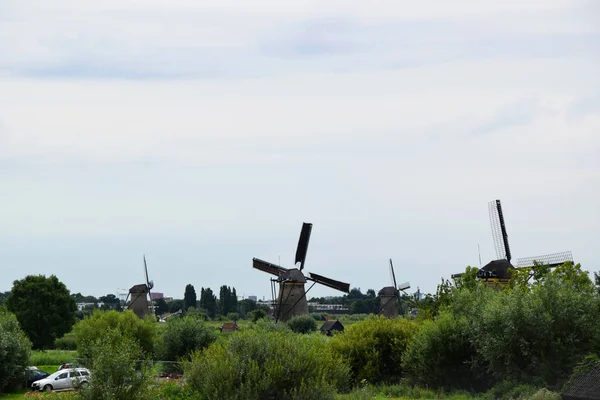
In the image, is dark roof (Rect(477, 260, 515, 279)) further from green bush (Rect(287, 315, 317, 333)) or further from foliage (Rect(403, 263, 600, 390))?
foliage (Rect(403, 263, 600, 390))

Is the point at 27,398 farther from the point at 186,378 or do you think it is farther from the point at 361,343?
the point at 361,343

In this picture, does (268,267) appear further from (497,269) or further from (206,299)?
(206,299)

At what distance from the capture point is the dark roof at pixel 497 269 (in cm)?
7706

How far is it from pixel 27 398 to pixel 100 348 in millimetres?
8931

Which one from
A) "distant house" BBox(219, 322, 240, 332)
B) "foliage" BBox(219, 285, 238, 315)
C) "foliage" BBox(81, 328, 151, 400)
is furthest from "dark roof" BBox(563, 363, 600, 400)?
"foliage" BBox(219, 285, 238, 315)

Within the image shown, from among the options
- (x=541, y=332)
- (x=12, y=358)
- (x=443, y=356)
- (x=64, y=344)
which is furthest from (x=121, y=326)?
(x=64, y=344)

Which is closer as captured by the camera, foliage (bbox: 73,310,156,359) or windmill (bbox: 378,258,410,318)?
foliage (bbox: 73,310,156,359)

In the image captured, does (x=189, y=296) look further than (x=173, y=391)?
Yes

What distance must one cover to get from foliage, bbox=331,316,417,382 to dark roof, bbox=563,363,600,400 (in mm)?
14668

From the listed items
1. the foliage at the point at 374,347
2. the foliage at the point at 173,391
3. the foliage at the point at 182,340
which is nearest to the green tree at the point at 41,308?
the foliage at the point at 182,340

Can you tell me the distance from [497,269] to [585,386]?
1580 inches

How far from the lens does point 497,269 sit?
7831cm

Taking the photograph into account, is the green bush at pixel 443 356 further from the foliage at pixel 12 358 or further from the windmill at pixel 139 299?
the windmill at pixel 139 299

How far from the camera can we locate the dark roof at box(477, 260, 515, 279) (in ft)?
253
